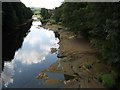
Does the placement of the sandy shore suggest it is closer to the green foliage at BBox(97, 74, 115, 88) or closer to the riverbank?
the riverbank

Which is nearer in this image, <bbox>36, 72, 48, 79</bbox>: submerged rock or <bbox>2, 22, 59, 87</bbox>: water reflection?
<bbox>2, 22, 59, 87</bbox>: water reflection

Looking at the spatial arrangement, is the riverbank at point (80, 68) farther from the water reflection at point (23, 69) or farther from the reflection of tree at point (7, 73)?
the reflection of tree at point (7, 73)

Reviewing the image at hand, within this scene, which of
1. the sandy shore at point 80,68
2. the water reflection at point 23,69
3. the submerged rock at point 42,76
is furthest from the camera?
the submerged rock at point 42,76

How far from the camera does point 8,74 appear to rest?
23.3 m

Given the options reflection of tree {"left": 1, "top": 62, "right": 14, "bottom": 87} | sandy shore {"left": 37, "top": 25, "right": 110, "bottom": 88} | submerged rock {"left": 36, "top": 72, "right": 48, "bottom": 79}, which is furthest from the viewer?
submerged rock {"left": 36, "top": 72, "right": 48, "bottom": 79}

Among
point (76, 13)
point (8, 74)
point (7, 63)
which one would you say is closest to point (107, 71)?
point (8, 74)

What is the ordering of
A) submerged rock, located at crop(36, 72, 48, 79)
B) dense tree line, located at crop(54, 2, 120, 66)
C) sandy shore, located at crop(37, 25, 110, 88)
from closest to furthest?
1. dense tree line, located at crop(54, 2, 120, 66)
2. sandy shore, located at crop(37, 25, 110, 88)
3. submerged rock, located at crop(36, 72, 48, 79)

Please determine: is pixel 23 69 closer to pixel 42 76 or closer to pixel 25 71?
pixel 25 71

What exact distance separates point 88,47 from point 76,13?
5324 millimetres

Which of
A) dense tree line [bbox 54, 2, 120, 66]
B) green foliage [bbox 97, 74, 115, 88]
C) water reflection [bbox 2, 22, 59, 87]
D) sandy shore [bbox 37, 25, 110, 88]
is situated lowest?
water reflection [bbox 2, 22, 59, 87]

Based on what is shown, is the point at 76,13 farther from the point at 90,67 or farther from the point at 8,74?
the point at 8,74

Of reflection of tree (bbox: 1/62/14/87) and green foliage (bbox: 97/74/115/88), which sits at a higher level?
green foliage (bbox: 97/74/115/88)

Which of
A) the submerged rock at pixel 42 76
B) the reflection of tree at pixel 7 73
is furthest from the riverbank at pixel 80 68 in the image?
the reflection of tree at pixel 7 73

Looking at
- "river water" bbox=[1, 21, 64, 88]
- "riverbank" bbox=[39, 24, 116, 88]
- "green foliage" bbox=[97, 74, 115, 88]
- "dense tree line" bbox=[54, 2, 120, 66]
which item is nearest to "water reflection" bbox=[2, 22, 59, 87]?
"river water" bbox=[1, 21, 64, 88]
